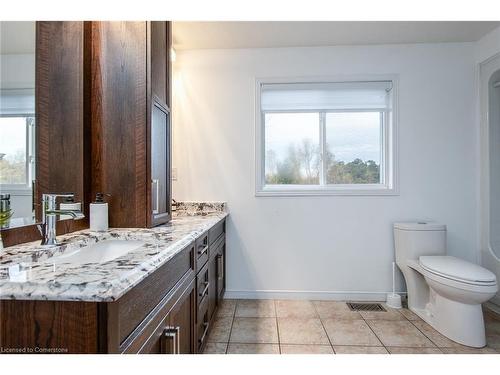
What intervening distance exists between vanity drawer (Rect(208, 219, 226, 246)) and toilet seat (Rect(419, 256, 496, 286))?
1.56 metres

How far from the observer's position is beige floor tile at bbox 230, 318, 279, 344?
6.07 feet

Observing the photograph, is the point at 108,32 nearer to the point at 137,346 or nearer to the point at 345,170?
the point at 137,346

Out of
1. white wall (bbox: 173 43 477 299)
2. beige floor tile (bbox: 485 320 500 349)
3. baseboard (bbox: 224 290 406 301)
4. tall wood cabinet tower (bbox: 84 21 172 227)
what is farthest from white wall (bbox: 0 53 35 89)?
beige floor tile (bbox: 485 320 500 349)

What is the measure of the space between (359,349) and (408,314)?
755 millimetres

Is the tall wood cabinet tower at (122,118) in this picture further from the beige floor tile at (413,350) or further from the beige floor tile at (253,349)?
the beige floor tile at (413,350)

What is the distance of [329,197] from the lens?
8.31 feet

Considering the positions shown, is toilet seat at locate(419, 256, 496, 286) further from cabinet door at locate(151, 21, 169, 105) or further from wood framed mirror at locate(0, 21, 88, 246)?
wood framed mirror at locate(0, 21, 88, 246)

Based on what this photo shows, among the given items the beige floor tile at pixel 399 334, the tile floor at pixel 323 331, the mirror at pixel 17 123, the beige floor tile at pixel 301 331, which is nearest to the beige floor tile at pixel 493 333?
the tile floor at pixel 323 331

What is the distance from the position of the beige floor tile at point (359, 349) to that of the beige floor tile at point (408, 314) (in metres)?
0.58

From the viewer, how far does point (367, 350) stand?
175 cm

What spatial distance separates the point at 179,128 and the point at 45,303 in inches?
83.5

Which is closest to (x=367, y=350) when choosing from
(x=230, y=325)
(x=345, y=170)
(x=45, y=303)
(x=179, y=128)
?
(x=230, y=325)

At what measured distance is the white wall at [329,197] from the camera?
248cm

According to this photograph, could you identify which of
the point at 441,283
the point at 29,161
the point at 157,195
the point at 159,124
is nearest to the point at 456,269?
the point at 441,283
